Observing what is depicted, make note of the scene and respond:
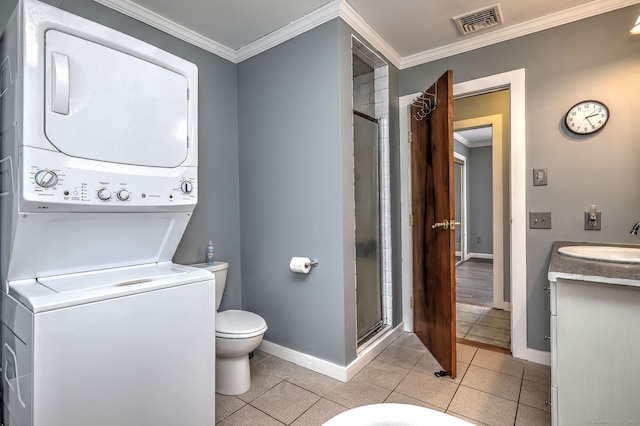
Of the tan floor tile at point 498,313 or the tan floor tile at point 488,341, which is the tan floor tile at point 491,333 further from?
the tan floor tile at point 498,313

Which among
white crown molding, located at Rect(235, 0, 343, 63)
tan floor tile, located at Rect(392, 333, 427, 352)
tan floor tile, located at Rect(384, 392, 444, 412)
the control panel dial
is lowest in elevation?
tan floor tile, located at Rect(384, 392, 444, 412)

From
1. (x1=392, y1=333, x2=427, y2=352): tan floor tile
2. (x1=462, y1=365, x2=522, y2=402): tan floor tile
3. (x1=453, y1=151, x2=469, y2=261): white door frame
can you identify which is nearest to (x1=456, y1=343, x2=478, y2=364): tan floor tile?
(x1=462, y1=365, x2=522, y2=402): tan floor tile

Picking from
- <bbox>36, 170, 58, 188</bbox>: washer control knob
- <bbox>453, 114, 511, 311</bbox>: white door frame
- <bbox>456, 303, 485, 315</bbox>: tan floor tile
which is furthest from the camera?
<bbox>453, 114, 511, 311</bbox>: white door frame

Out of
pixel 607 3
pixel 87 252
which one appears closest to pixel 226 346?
pixel 87 252

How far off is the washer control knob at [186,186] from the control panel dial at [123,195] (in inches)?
10.7

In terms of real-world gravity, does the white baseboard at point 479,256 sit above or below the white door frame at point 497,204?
below

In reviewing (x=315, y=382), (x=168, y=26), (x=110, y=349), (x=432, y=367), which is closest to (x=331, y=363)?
(x=315, y=382)

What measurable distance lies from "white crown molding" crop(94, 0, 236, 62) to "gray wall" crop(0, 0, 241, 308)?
0.12ft

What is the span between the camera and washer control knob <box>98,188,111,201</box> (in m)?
1.33

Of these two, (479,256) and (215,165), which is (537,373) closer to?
(215,165)

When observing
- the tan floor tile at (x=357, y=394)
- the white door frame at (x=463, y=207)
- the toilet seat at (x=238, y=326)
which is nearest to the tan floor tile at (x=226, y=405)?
the toilet seat at (x=238, y=326)

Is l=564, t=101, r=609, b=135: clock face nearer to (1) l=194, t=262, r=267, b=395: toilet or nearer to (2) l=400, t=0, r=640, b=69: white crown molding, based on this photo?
(2) l=400, t=0, r=640, b=69: white crown molding

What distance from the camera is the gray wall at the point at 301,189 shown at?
2086 mm

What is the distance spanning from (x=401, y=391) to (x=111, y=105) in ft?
7.09
